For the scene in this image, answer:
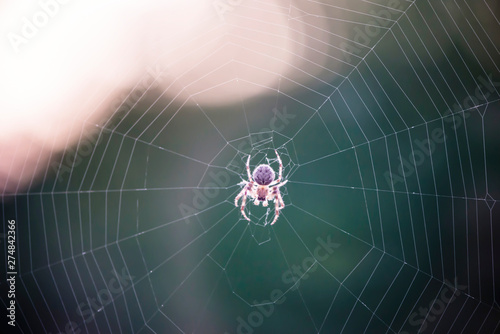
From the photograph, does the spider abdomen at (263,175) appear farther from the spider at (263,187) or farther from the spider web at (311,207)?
the spider web at (311,207)

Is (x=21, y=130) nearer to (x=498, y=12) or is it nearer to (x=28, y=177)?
(x=28, y=177)

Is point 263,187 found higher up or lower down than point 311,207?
lower down

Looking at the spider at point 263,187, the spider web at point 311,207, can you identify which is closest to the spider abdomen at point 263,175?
the spider at point 263,187

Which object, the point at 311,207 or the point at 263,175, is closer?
the point at 263,175

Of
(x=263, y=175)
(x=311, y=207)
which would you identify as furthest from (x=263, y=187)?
(x=311, y=207)

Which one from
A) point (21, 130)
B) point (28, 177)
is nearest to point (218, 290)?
point (28, 177)

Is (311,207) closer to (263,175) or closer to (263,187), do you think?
(263,187)
